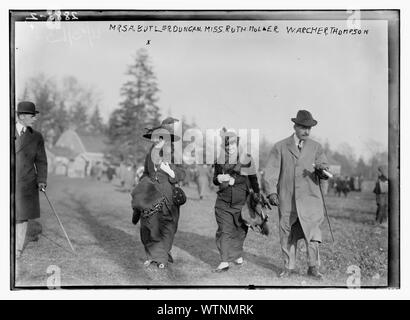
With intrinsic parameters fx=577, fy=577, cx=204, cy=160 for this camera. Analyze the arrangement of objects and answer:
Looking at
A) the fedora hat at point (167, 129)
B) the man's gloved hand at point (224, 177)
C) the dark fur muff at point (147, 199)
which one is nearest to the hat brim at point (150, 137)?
the fedora hat at point (167, 129)

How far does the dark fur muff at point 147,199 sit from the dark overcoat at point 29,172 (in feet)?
5.50

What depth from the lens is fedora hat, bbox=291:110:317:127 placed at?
9151mm

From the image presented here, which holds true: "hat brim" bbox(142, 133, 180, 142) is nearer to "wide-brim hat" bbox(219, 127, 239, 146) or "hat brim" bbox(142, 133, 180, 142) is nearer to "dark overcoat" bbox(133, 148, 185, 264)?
"dark overcoat" bbox(133, 148, 185, 264)

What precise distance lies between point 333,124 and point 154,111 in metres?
3.00

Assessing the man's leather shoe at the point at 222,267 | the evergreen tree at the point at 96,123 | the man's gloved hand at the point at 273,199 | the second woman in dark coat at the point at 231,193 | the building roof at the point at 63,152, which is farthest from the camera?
the building roof at the point at 63,152

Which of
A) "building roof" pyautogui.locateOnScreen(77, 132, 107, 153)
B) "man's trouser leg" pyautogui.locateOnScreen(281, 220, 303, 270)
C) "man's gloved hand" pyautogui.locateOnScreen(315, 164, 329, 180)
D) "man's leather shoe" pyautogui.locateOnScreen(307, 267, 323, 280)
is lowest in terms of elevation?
"man's leather shoe" pyautogui.locateOnScreen(307, 267, 323, 280)

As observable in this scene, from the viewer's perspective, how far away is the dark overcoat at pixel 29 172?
31.1 ft

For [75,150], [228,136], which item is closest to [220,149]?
[228,136]

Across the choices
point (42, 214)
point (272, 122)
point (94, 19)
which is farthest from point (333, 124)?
point (42, 214)

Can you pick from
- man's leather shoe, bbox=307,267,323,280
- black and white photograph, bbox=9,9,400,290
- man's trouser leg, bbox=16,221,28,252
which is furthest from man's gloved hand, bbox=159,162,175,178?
man's leather shoe, bbox=307,267,323,280

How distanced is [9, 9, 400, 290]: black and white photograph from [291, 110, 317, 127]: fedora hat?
0.03 meters

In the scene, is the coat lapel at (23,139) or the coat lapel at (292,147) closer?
the coat lapel at (292,147)

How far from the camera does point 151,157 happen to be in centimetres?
917

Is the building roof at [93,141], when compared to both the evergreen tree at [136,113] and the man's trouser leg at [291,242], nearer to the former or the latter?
the evergreen tree at [136,113]
